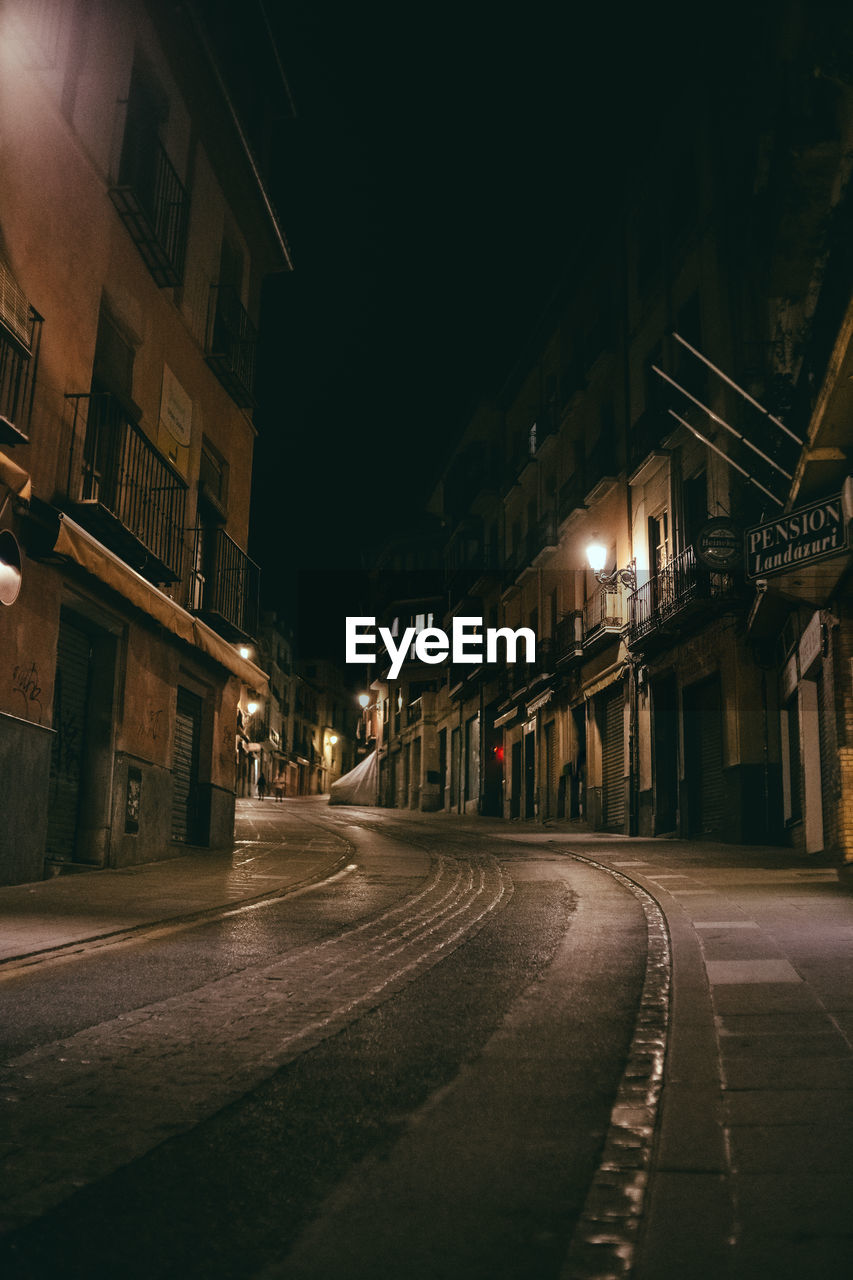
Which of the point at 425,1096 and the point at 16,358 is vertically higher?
the point at 16,358

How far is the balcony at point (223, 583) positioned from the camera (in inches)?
A: 709

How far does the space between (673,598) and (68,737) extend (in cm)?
1408

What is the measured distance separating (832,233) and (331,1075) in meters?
14.0

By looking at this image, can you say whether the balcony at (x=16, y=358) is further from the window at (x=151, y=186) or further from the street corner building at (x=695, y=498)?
the street corner building at (x=695, y=498)

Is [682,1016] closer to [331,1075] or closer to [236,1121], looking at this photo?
[331,1075]

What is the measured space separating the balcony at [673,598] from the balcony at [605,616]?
436 mm

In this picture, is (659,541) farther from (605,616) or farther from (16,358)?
(16,358)

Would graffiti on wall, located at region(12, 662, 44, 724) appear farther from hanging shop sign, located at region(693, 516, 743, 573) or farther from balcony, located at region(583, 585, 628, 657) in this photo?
balcony, located at region(583, 585, 628, 657)

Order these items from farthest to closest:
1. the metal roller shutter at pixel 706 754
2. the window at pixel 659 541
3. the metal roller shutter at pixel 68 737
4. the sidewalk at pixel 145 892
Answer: the window at pixel 659 541
the metal roller shutter at pixel 706 754
the metal roller shutter at pixel 68 737
the sidewalk at pixel 145 892

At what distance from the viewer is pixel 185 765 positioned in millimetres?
17828

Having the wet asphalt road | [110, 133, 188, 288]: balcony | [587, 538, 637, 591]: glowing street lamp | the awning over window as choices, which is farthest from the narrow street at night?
[587, 538, 637, 591]: glowing street lamp

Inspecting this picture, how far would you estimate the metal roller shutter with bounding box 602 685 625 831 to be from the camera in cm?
2805

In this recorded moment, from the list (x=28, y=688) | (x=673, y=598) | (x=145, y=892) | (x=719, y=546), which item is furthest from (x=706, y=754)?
(x=28, y=688)

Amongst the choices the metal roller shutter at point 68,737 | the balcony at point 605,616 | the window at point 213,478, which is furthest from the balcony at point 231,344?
the balcony at point 605,616
